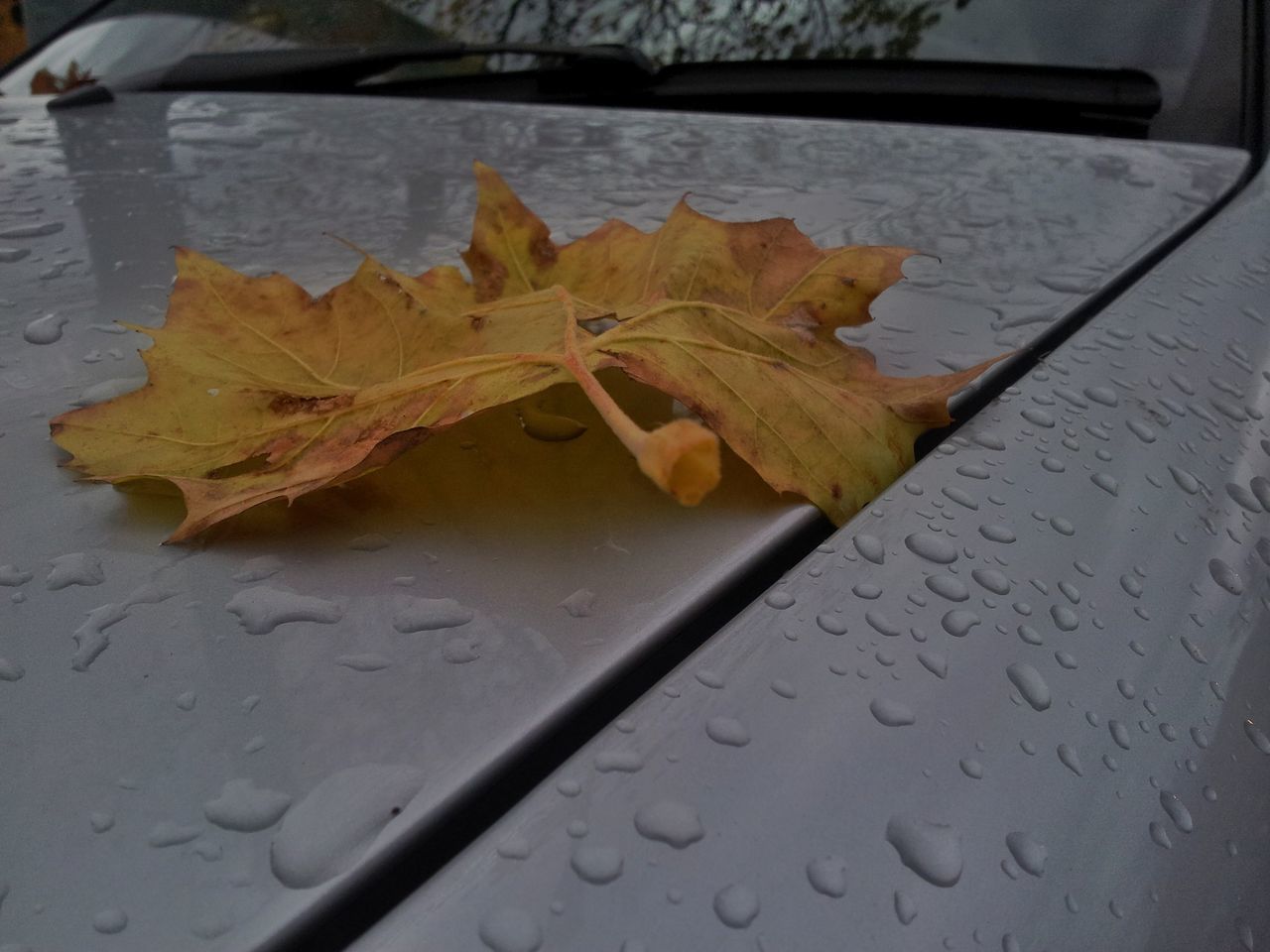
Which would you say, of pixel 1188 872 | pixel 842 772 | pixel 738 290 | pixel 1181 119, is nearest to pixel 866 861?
pixel 842 772

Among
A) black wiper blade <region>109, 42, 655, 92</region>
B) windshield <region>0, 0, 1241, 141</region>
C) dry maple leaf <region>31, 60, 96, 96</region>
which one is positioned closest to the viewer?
windshield <region>0, 0, 1241, 141</region>

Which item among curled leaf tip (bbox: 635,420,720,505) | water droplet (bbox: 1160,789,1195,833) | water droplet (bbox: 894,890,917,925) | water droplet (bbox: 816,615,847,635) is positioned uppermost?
curled leaf tip (bbox: 635,420,720,505)

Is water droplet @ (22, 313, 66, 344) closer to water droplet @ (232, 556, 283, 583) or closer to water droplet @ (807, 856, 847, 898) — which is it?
water droplet @ (232, 556, 283, 583)

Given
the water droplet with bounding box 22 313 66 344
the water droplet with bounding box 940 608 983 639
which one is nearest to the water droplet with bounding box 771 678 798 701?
the water droplet with bounding box 940 608 983 639

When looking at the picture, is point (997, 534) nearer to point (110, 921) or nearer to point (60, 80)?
point (110, 921)

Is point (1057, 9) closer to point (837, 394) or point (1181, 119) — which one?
point (1181, 119)

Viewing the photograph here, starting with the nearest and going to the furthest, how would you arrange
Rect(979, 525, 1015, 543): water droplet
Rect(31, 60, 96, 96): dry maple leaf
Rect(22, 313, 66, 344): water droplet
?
Rect(979, 525, 1015, 543): water droplet
Rect(22, 313, 66, 344): water droplet
Rect(31, 60, 96, 96): dry maple leaf

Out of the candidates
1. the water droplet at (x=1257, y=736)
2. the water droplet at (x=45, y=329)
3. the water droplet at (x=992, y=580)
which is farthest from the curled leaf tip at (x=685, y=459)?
the water droplet at (x=45, y=329)

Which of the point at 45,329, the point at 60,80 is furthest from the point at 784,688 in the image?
the point at 60,80
